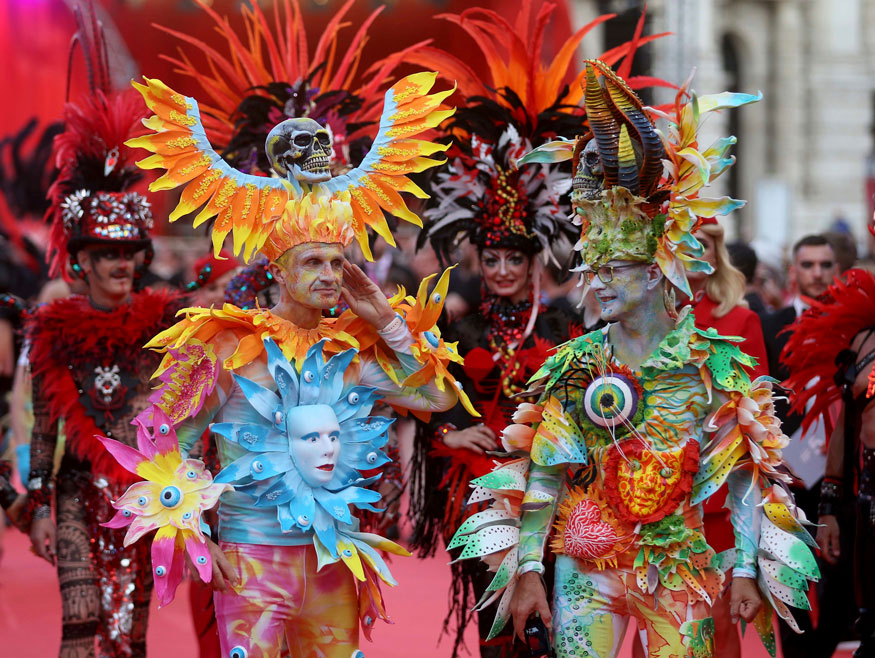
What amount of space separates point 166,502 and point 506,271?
2018 millimetres

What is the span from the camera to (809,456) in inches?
259

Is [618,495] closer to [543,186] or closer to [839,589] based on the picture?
[543,186]

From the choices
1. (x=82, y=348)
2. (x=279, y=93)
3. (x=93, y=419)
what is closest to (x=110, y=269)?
(x=82, y=348)

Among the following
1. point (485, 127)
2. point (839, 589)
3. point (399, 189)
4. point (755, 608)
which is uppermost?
point (485, 127)

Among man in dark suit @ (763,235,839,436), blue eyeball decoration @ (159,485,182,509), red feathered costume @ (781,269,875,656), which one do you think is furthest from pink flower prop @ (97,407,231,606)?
man in dark suit @ (763,235,839,436)

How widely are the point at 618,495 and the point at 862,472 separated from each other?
1.57 meters

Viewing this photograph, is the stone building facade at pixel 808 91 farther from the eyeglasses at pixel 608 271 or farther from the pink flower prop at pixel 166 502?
the pink flower prop at pixel 166 502

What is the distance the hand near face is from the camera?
4344mm

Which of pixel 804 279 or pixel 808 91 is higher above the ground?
pixel 808 91

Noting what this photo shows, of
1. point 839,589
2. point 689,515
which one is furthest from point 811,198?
point 689,515

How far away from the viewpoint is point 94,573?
5.52 m

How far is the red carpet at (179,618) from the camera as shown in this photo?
23.9 ft

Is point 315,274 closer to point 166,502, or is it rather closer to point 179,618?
point 166,502

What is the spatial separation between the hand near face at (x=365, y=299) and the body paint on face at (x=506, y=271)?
Answer: 1.17 meters
